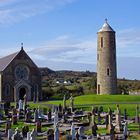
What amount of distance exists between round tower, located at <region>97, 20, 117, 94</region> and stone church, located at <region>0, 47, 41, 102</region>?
34.4 feet

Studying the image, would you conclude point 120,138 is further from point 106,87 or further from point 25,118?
point 106,87

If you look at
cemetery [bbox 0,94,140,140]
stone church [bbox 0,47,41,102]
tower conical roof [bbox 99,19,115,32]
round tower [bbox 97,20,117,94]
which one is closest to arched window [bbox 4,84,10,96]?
stone church [bbox 0,47,41,102]

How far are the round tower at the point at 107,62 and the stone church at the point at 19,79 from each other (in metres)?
10.5

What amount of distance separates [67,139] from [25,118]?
597 inches

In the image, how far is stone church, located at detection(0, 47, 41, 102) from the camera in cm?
6506

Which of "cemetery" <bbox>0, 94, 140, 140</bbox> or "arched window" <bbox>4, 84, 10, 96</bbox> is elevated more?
"arched window" <bbox>4, 84, 10, 96</bbox>

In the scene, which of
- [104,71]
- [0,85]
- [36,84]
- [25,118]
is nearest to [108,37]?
[104,71]

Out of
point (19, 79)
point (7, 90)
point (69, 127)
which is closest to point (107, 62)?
point (19, 79)

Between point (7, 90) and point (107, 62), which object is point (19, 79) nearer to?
A: point (7, 90)

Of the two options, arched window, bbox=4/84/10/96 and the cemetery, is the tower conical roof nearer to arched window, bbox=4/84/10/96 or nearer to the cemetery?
arched window, bbox=4/84/10/96

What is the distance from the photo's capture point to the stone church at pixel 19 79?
65.1 m

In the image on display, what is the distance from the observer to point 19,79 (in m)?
66.2

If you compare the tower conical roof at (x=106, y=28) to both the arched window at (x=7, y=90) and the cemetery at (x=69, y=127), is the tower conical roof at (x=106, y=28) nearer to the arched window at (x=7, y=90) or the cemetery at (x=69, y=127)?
the arched window at (x=7, y=90)

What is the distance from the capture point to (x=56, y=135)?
2131 centimetres
